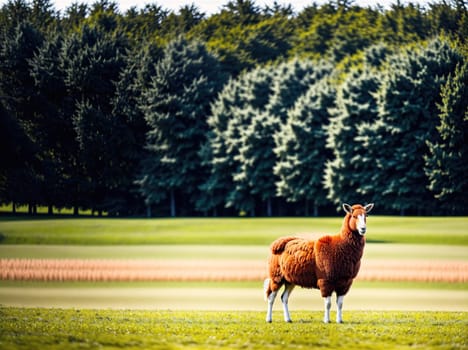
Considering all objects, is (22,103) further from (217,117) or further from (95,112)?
(217,117)

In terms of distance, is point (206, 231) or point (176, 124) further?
point (176, 124)

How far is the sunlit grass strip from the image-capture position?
23.8 metres

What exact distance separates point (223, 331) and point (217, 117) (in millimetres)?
43659

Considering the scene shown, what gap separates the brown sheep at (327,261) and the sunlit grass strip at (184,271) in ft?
35.9

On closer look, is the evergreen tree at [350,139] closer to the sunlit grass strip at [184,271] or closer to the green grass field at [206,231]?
the green grass field at [206,231]

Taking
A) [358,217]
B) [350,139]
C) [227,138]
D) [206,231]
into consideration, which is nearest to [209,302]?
[358,217]

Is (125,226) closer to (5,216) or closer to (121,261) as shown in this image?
(5,216)

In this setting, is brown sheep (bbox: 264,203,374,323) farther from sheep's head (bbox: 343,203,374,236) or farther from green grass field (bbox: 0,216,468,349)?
green grass field (bbox: 0,216,468,349)

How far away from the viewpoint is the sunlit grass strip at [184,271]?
23.8m

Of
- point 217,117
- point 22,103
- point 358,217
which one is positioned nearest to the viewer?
point 358,217

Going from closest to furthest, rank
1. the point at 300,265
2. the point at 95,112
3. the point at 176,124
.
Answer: the point at 300,265, the point at 95,112, the point at 176,124

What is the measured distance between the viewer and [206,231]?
41.8 m

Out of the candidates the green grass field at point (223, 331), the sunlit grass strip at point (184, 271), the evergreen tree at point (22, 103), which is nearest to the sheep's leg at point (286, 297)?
the green grass field at point (223, 331)

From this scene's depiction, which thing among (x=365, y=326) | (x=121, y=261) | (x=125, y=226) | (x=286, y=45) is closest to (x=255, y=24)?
(x=286, y=45)
